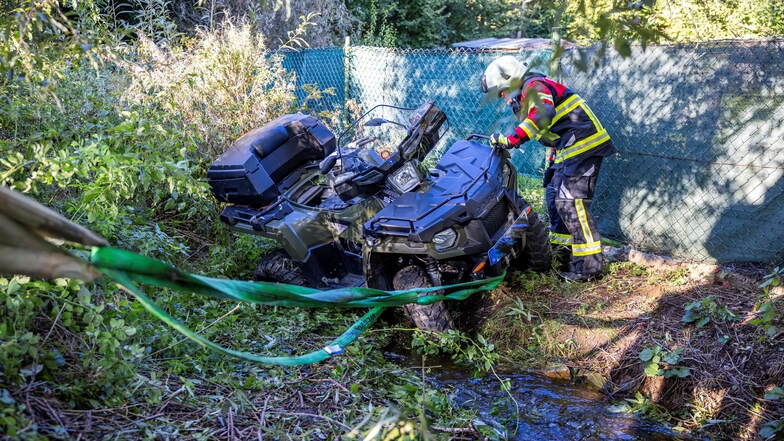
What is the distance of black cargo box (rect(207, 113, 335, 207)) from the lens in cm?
498

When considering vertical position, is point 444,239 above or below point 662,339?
above

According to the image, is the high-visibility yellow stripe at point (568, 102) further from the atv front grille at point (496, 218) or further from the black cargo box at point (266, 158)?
the black cargo box at point (266, 158)

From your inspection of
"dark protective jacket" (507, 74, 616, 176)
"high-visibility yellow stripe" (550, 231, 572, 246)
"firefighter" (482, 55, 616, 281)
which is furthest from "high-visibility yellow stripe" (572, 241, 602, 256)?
"dark protective jacket" (507, 74, 616, 176)

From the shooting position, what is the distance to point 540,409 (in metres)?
3.67

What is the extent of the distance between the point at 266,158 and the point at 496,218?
78.9 inches

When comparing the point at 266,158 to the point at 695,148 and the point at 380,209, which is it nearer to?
the point at 380,209

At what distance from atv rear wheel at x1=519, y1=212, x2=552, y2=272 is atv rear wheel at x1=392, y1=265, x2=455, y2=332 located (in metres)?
1.13

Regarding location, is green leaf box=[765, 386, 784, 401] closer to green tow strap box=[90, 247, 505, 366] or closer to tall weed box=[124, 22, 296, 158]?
green tow strap box=[90, 247, 505, 366]

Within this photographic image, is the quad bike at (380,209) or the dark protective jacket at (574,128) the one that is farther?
the dark protective jacket at (574,128)

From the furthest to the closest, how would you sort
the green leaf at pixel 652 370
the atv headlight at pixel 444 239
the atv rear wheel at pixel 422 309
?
the atv rear wheel at pixel 422 309
the atv headlight at pixel 444 239
the green leaf at pixel 652 370

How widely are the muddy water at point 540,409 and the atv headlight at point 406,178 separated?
1219 mm

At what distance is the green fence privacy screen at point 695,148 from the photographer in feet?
16.7

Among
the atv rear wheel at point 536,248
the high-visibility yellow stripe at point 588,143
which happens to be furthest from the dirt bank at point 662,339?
the high-visibility yellow stripe at point 588,143

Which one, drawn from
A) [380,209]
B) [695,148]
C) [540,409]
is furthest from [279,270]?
[695,148]
